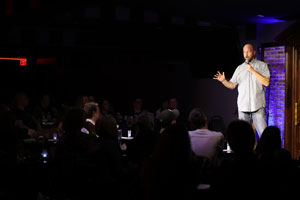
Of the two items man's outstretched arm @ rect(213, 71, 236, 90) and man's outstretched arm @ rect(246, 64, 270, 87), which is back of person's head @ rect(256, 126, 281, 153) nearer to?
man's outstretched arm @ rect(246, 64, 270, 87)

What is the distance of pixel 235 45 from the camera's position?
291 inches

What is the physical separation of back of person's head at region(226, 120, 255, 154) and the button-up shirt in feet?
11.2

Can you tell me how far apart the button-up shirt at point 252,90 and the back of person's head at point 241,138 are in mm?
3417

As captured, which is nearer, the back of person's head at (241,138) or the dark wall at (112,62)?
the back of person's head at (241,138)

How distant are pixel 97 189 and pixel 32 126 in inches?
131

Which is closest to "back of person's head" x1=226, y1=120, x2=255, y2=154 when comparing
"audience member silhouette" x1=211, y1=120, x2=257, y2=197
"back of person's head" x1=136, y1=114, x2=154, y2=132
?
"audience member silhouette" x1=211, y1=120, x2=257, y2=197

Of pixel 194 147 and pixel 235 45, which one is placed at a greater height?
pixel 235 45

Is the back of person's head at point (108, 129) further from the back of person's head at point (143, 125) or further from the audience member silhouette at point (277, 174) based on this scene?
the audience member silhouette at point (277, 174)

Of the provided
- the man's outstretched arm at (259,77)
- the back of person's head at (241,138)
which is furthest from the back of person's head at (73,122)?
the man's outstretched arm at (259,77)

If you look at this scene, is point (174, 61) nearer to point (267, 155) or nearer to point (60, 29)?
point (60, 29)

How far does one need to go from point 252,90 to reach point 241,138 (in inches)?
142

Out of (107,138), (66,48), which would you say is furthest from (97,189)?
(66,48)

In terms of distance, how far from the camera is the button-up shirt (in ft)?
19.3

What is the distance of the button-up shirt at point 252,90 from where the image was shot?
589 centimetres
